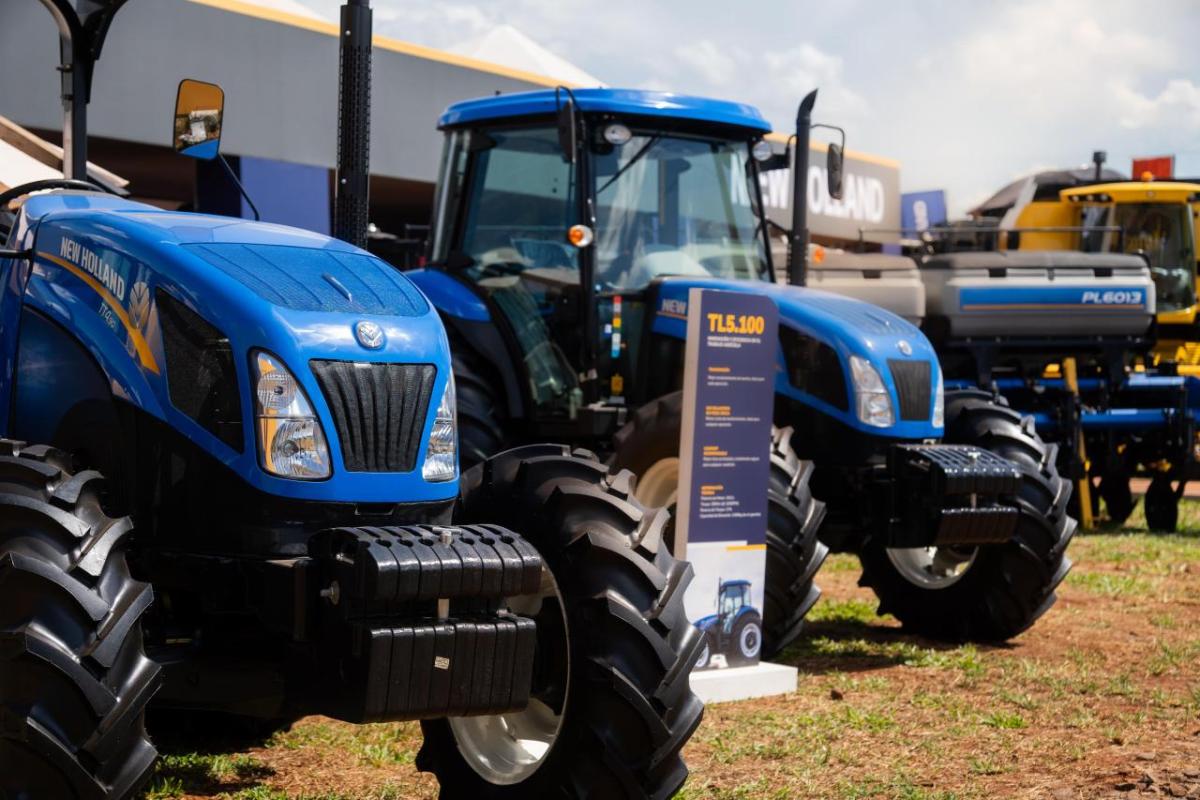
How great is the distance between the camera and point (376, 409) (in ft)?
13.9

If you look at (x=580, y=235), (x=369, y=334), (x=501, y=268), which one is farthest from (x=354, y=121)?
(x=501, y=268)

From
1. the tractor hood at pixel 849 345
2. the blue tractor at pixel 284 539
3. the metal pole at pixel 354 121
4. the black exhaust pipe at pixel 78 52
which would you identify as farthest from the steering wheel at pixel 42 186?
the tractor hood at pixel 849 345

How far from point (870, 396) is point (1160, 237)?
949 centimetres

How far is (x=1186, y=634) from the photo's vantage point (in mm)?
8695

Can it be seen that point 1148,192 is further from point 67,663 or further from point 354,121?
point 67,663

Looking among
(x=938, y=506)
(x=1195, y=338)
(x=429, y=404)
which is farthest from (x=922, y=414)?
(x=1195, y=338)

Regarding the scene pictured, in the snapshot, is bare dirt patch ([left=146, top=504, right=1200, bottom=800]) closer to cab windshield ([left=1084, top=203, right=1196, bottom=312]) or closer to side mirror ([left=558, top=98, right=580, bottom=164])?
side mirror ([left=558, top=98, right=580, bottom=164])

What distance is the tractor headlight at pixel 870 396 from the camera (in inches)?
311

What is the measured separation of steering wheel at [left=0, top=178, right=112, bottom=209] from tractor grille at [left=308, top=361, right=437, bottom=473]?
172 centimetres

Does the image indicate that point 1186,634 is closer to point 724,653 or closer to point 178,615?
point 724,653

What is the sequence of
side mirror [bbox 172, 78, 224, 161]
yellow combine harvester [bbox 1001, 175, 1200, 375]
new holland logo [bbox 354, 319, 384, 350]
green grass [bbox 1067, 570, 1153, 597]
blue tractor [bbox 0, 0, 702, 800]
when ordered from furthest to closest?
yellow combine harvester [bbox 1001, 175, 1200, 375] < green grass [bbox 1067, 570, 1153, 597] < side mirror [bbox 172, 78, 224, 161] < new holland logo [bbox 354, 319, 384, 350] < blue tractor [bbox 0, 0, 702, 800]

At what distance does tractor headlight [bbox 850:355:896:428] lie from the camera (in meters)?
7.91

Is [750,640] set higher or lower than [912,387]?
lower

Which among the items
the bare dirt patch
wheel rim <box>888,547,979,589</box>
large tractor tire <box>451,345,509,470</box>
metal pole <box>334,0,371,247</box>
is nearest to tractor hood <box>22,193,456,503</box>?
metal pole <box>334,0,371,247</box>
